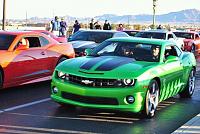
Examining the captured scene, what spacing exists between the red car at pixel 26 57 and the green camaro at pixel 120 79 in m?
2.00

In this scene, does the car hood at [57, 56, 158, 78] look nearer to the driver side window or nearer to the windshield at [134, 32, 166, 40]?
the driver side window

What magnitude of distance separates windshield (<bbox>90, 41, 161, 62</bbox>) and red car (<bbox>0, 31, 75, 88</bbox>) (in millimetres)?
1950

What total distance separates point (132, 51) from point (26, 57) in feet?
9.08

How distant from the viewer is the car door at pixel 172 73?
849cm

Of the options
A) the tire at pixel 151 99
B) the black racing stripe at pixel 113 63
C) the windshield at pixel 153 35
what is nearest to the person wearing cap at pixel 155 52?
the black racing stripe at pixel 113 63

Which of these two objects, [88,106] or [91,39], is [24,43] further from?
[91,39]

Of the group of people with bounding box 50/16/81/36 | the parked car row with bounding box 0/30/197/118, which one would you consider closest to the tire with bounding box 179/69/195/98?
Answer: the parked car row with bounding box 0/30/197/118

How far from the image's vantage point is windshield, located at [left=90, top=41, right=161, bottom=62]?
863 cm

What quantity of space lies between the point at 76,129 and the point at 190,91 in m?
4.19

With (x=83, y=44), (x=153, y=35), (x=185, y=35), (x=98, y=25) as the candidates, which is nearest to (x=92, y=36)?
(x=83, y=44)

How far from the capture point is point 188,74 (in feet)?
32.7

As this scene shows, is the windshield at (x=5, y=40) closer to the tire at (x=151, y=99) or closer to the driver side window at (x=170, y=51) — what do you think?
the driver side window at (x=170, y=51)

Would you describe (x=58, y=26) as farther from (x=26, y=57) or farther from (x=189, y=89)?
(x=189, y=89)

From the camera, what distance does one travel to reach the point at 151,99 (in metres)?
7.88
